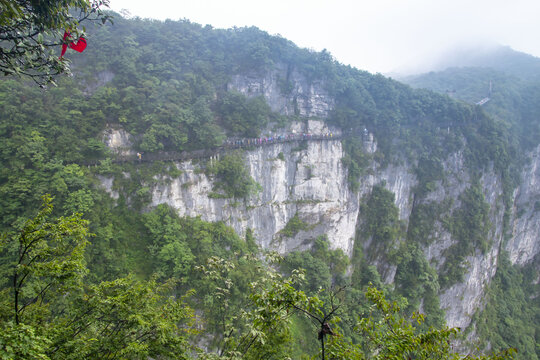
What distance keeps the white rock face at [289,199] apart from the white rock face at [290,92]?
14.6ft

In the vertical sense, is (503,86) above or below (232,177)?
above

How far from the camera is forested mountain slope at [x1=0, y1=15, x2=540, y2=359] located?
16672 mm

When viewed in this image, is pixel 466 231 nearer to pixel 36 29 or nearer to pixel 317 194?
pixel 317 194

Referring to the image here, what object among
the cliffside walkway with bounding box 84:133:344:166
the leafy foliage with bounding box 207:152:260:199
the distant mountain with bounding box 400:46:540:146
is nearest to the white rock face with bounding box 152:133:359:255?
the cliffside walkway with bounding box 84:133:344:166

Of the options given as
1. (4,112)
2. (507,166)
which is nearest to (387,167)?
(507,166)

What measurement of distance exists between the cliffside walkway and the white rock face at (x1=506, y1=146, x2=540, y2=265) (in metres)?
26.9

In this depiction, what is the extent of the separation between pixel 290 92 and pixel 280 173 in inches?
379

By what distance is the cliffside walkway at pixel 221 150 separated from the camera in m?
19.5

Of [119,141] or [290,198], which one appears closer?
[119,141]

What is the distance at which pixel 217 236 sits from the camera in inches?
798

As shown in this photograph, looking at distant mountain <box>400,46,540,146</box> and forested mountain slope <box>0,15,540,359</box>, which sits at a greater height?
distant mountain <box>400,46,540,146</box>

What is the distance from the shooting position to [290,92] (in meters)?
29.0

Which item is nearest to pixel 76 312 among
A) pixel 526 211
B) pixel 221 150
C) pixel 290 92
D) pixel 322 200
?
pixel 221 150

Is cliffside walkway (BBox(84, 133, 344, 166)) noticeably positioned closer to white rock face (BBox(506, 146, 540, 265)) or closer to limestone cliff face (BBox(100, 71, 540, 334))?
limestone cliff face (BBox(100, 71, 540, 334))
